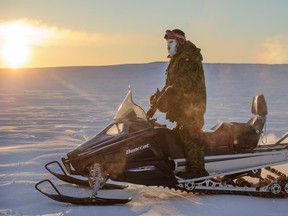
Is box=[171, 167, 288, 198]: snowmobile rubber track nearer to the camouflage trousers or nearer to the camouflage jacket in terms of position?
the camouflage trousers

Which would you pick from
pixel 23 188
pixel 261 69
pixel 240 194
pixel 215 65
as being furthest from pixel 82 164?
pixel 215 65

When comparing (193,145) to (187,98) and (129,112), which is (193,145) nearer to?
(187,98)

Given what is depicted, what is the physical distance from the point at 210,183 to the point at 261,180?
85cm

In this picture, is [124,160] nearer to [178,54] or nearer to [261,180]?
[178,54]

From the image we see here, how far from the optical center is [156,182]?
249 inches

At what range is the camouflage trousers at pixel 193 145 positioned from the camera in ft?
20.7

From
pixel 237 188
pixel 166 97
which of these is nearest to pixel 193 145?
pixel 166 97

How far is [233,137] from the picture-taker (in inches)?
259

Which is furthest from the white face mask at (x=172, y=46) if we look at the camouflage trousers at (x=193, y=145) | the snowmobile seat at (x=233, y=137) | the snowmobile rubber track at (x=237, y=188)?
the snowmobile rubber track at (x=237, y=188)

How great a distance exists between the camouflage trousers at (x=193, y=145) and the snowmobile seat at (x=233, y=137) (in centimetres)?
17

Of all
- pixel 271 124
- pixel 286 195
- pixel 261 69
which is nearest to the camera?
pixel 286 195

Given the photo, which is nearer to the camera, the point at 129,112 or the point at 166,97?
the point at 166,97

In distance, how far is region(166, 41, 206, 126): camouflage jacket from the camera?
6.14 m

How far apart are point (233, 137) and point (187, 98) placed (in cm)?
91
